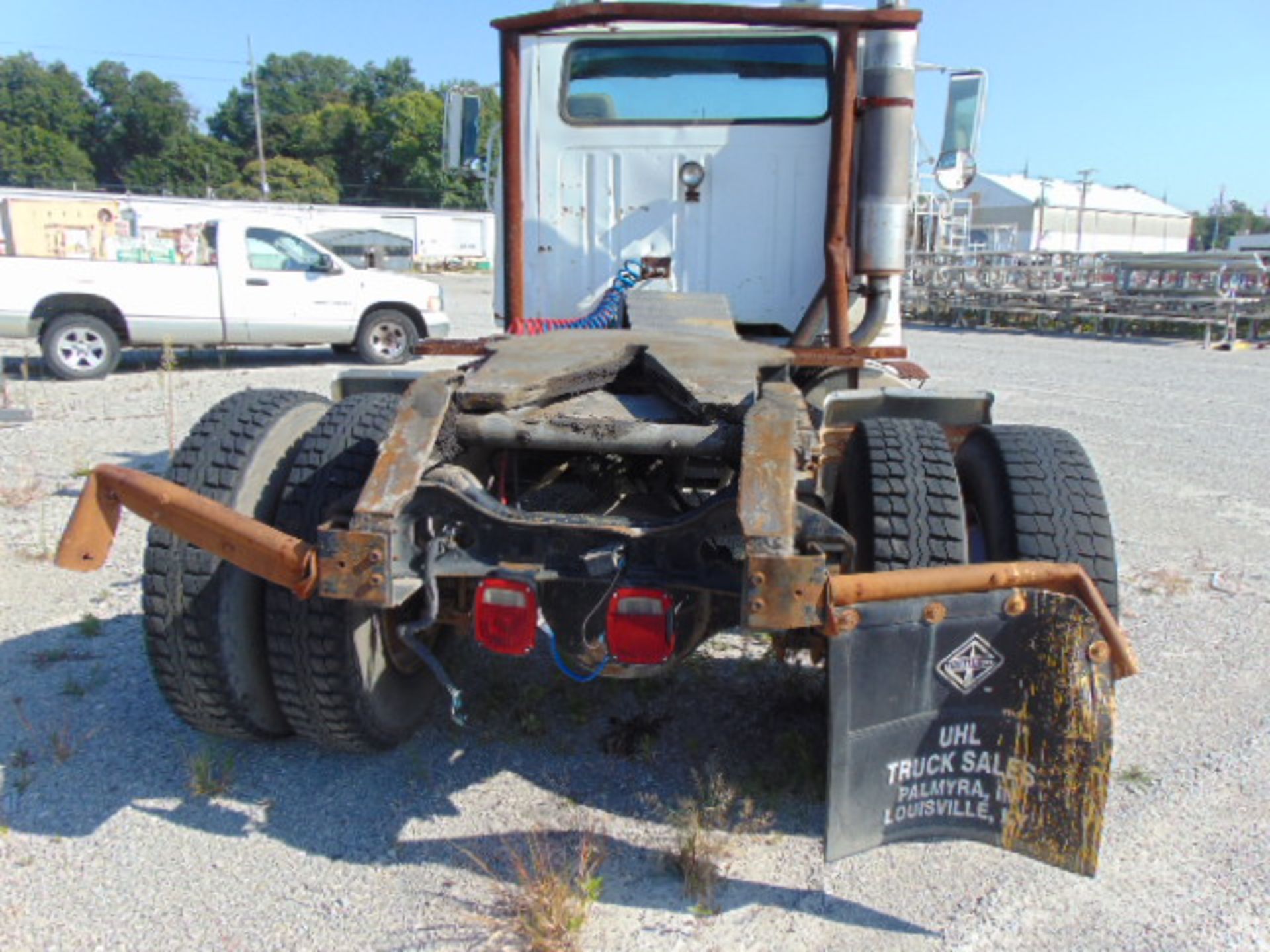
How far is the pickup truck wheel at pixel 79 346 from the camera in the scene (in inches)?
463

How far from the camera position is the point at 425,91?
280 feet

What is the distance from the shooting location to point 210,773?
318 centimetres

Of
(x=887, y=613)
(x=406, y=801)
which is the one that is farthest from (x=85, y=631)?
(x=887, y=613)

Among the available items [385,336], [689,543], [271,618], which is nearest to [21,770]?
[271,618]

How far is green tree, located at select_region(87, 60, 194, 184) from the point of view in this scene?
84.3m

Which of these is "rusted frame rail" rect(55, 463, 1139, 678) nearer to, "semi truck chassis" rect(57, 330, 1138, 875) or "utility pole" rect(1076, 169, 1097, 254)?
"semi truck chassis" rect(57, 330, 1138, 875)

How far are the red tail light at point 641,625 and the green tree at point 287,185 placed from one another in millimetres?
66848

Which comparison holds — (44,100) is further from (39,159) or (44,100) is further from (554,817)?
(554,817)

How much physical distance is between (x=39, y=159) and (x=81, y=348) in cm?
7651

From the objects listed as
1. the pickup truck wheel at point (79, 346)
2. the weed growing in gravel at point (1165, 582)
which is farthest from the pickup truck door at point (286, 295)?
the weed growing in gravel at point (1165, 582)

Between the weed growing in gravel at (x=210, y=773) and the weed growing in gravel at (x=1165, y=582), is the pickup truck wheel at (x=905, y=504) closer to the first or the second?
the weed growing in gravel at (x=210, y=773)

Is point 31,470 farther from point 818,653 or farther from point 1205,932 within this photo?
point 1205,932

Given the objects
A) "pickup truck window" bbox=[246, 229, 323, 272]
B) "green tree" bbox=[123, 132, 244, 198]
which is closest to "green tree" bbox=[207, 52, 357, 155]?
"green tree" bbox=[123, 132, 244, 198]

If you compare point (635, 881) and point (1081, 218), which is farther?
point (1081, 218)
